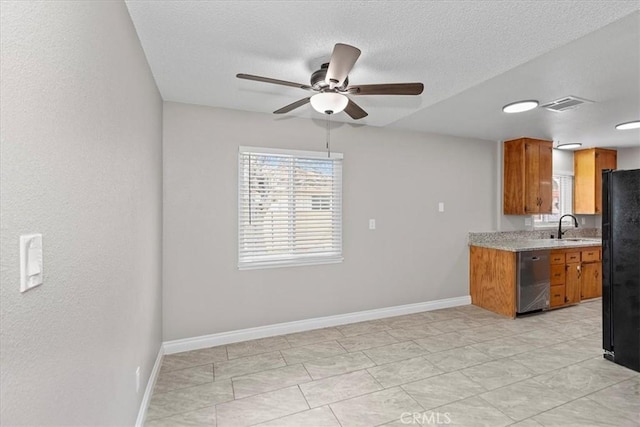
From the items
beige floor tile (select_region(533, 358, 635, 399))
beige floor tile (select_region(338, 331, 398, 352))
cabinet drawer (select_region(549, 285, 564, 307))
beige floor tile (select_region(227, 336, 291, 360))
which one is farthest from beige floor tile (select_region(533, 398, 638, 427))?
cabinet drawer (select_region(549, 285, 564, 307))

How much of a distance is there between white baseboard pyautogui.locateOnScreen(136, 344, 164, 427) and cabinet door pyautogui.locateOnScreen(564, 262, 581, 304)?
506 centimetres

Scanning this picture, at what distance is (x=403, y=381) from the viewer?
248 cm

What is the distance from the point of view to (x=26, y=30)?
73 cm

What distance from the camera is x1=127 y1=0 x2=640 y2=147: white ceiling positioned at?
165cm

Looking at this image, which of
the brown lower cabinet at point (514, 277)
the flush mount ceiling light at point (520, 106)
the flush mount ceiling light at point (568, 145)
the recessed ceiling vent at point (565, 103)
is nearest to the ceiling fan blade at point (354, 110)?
the flush mount ceiling light at point (520, 106)

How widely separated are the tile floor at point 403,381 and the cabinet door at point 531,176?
68.9 inches

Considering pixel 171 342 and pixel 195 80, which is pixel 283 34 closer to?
pixel 195 80

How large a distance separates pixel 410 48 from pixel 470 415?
96.0 inches

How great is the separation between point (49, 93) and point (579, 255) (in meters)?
5.78

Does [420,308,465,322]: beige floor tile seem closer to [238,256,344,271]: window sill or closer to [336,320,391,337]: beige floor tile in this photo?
[336,320,391,337]: beige floor tile

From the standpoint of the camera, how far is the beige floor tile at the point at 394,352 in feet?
9.37

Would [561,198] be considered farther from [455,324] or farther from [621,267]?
[455,324]

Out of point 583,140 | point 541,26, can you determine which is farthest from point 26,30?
point 583,140

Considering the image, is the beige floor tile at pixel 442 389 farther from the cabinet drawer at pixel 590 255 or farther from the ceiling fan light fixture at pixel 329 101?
the cabinet drawer at pixel 590 255
